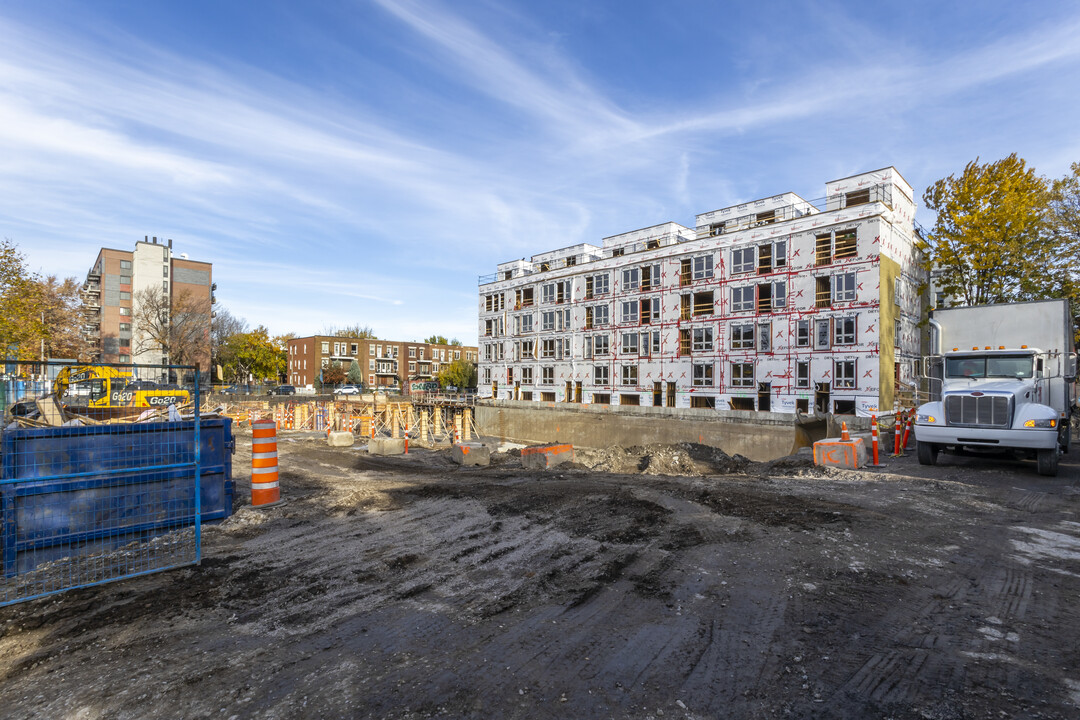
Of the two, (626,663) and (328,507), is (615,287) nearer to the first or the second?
(328,507)

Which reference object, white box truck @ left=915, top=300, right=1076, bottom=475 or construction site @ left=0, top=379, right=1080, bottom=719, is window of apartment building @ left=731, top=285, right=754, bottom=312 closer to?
Answer: white box truck @ left=915, top=300, right=1076, bottom=475

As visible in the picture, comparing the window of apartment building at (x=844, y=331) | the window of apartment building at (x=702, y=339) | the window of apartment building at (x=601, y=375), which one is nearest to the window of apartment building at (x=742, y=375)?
the window of apartment building at (x=702, y=339)

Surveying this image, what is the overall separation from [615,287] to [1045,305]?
32.9 m

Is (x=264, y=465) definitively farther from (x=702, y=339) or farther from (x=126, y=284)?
(x=126, y=284)

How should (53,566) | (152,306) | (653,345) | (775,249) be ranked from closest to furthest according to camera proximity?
(53,566) → (775,249) → (653,345) → (152,306)

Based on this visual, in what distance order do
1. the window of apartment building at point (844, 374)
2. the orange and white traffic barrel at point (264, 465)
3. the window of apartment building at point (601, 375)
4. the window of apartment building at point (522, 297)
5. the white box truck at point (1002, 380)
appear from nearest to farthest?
the orange and white traffic barrel at point (264, 465) → the white box truck at point (1002, 380) → the window of apartment building at point (844, 374) → the window of apartment building at point (601, 375) → the window of apartment building at point (522, 297)

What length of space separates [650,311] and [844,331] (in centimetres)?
1424

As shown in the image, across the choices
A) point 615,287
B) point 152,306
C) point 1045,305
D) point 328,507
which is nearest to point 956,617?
point 328,507

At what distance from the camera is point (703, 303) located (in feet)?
131

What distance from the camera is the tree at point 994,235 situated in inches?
1030

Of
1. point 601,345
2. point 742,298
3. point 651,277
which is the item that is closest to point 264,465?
point 742,298

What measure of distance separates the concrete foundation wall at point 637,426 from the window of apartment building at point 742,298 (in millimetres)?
7632

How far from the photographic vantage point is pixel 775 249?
3584cm

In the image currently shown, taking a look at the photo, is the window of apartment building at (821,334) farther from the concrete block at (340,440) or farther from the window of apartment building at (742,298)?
the concrete block at (340,440)
